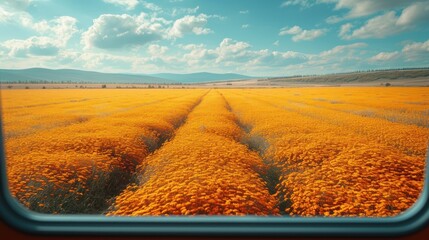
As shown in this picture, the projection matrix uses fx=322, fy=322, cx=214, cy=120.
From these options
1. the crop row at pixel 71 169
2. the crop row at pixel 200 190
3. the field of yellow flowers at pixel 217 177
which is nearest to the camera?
the crop row at pixel 200 190

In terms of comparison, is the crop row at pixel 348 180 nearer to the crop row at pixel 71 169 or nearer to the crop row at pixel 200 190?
the crop row at pixel 200 190

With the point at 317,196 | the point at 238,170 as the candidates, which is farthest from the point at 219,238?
the point at 238,170

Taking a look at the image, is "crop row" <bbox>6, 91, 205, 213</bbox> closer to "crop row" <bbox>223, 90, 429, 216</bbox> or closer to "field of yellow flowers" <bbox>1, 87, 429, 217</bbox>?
"field of yellow flowers" <bbox>1, 87, 429, 217</bbox>

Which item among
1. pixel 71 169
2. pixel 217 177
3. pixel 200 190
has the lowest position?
pixel 71 169

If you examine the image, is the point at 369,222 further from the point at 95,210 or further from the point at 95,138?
the point at 95,138

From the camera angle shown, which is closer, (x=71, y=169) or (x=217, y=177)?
(x=217, y=177)

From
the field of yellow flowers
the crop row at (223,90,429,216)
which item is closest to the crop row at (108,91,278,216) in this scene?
the field of yellow flowers

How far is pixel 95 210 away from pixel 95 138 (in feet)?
11.8

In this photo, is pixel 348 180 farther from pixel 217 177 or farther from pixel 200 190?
pixel 200 190

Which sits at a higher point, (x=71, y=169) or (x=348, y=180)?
(x=348, y=180)

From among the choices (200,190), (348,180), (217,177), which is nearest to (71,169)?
(217,177)

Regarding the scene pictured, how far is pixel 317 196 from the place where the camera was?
12.5ft

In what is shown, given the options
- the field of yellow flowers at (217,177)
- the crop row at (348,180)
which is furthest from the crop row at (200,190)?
the crop row at (348,180)

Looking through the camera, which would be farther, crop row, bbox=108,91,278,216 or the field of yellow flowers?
the field of yellow flowers
